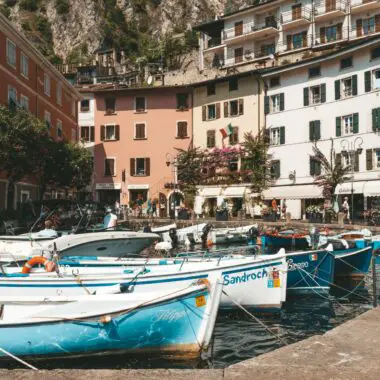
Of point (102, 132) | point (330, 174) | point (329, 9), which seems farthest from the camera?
point (102, 132)

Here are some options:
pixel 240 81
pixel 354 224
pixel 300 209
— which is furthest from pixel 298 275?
pixel 240 81

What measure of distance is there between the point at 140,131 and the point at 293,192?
700 inches

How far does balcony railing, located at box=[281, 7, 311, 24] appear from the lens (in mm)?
49094

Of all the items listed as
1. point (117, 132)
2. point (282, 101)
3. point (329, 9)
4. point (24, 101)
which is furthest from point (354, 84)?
point (24, 101)

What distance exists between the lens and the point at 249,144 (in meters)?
42.6

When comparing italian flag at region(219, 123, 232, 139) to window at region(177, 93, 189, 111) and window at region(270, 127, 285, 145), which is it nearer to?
window at region(270, 127, 285, 145)

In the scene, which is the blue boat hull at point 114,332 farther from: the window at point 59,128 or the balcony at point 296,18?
the balcony at point 296,18

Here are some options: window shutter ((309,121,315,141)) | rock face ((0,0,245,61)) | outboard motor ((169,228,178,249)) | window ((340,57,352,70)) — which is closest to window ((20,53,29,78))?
outboard motor ((169,228,178,249))

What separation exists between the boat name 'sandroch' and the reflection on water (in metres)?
0.96

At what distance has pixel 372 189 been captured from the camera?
34.6 m

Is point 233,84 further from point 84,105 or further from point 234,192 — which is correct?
point 84,105

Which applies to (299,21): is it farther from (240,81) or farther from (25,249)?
(25,249)

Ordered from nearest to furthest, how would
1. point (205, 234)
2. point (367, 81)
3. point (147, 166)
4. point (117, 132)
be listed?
1. point (205, 234)
2. point (367, 81)
3. point (147, 166)
4. point (117, 132)

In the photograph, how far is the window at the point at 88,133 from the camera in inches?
2034
